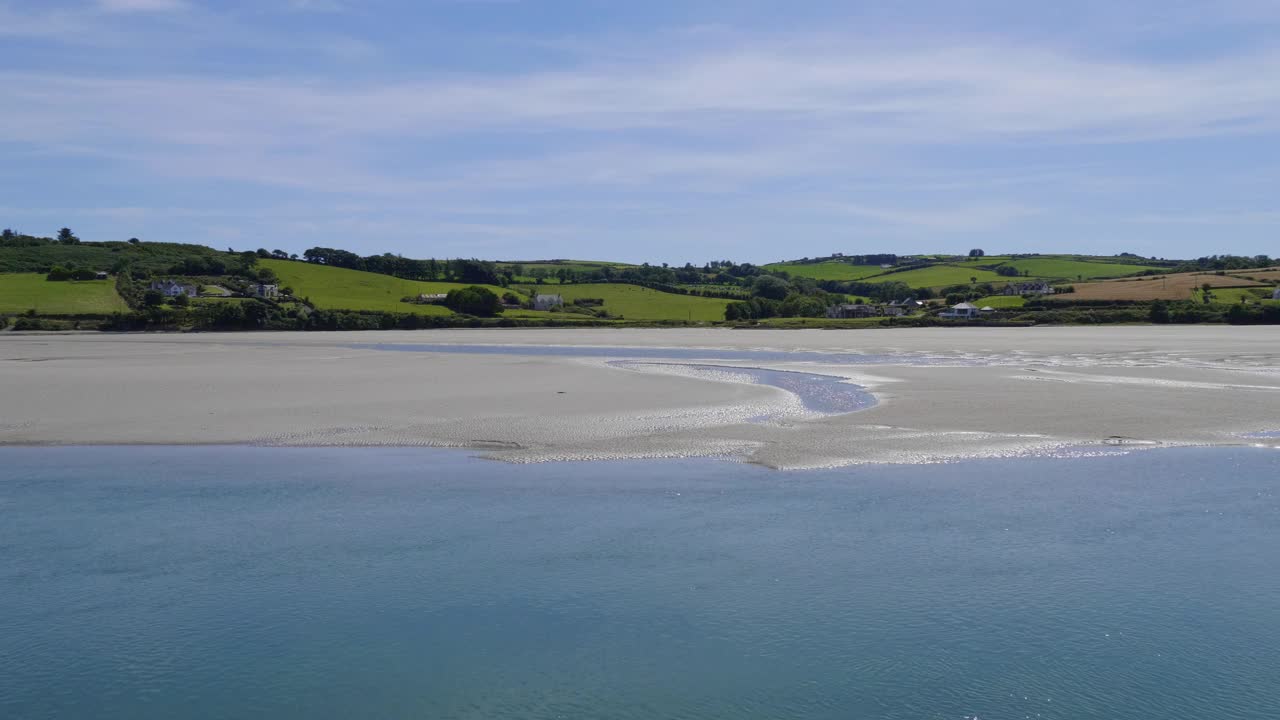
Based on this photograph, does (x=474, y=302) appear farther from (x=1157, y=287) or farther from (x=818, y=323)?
(x=1157, y=287)

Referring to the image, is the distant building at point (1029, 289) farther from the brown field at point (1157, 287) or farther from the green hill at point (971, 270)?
the green hill at point (971, 270)

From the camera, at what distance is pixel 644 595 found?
10039mm

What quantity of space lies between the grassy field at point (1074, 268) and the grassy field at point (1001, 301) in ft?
91.2

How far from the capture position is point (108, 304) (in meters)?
85.1

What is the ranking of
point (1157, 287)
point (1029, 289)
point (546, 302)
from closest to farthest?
point (1157, 287) < point (546, 302) < point (1029, 289)

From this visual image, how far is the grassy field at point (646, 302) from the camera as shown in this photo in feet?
325

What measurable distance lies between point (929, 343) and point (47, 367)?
44.3 m

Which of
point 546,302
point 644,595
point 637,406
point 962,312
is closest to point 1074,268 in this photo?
point 962,312

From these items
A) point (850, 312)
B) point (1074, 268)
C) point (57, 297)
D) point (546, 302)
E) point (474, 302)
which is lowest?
point (57, 297)

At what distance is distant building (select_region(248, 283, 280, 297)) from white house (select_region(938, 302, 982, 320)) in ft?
218

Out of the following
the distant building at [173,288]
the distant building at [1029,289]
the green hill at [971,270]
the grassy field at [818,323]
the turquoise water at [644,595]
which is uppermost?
the green hill at [971,270]

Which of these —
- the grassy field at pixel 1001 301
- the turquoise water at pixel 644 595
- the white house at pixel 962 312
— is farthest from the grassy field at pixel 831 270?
the turquoise water at pixel 644 595

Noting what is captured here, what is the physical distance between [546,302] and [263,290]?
28.6m

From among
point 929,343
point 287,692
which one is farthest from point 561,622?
point 929,343
